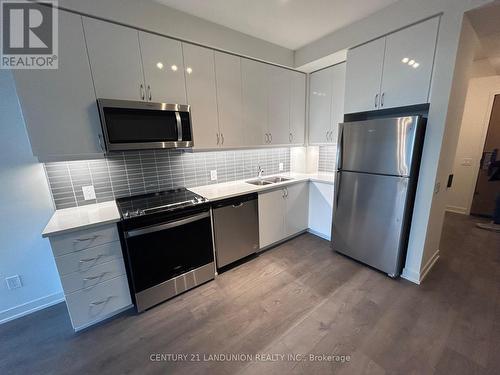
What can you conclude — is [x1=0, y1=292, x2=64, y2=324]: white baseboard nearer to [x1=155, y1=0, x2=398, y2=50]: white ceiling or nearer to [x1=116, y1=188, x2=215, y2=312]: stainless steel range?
[x1=116, y1=188, x2=215, y2=312]: stainless steel range

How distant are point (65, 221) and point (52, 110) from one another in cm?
85

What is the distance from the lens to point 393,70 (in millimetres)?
2033

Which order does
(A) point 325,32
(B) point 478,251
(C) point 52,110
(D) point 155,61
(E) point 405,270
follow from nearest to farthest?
(C) point 52,110 → (D) point 155,61 → (E) point 405,270 → (A) point 325,32 → (B) point 478,251

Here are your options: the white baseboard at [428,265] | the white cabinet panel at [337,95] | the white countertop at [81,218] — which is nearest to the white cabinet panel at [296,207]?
the white cabinet panel at [337,95]

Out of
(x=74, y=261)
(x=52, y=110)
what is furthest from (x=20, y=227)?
(x=52, y=110)

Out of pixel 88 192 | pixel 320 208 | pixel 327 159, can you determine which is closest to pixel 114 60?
pixel 88 192

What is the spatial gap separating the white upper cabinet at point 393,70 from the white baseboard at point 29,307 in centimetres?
372

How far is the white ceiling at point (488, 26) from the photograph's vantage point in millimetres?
1592

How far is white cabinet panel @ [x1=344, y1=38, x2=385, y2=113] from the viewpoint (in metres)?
2.13

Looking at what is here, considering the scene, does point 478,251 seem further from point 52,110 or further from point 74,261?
point 52,110

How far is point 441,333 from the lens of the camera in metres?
1.58

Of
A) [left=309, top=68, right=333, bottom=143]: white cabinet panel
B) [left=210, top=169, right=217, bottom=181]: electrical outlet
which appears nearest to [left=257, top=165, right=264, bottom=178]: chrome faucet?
[left=210, top=169, right=217, bottom=181]: electrical outlet

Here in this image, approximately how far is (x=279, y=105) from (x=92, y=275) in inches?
108

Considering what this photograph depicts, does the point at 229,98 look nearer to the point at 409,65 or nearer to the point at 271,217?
the point at 271,217
